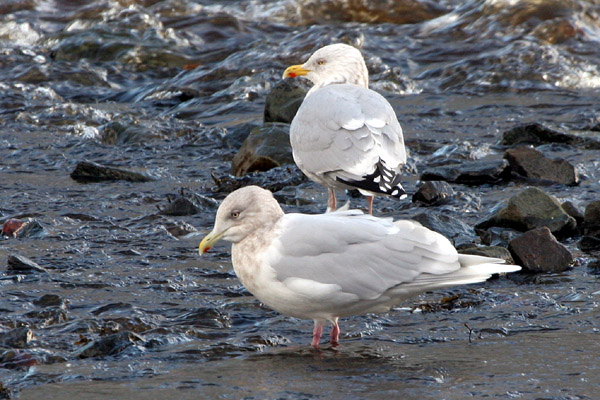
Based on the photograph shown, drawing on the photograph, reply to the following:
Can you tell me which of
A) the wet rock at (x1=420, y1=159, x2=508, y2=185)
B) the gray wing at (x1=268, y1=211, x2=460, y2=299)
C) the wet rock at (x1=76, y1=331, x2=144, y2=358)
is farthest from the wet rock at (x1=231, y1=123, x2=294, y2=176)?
the wet rock at (x1=76, y1=331, x2=144, y2=358)

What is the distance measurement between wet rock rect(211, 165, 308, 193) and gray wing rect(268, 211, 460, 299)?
343cm

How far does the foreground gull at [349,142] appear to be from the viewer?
640 centimetres

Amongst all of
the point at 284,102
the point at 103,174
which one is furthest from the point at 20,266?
the point at 284,102

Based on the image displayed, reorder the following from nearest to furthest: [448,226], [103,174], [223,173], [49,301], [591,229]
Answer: [49,301], [591,229], [448,226], [103,174], [223,173]

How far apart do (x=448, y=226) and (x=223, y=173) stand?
2.93 meters

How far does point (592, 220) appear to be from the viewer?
6598 millimetres

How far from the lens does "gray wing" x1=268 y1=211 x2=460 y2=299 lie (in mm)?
4637

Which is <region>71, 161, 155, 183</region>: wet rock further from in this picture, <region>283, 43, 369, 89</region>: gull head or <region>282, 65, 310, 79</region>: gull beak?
<region>283, 43, 369, 89</region>: gull head

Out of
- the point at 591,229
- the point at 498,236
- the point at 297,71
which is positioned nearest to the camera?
the point at 498,236

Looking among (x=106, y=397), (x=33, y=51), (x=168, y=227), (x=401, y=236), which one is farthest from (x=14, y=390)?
(x=33, y=51)

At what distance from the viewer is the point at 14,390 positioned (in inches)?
158

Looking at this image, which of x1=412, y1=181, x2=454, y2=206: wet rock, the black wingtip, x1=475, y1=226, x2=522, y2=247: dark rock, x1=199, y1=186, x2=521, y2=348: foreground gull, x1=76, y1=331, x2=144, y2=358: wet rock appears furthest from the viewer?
x1=412, y1=181, x2=454, y2=206: wet rock

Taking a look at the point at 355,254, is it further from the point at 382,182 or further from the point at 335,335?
the point at 382,182

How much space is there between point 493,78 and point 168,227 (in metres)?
6.48
